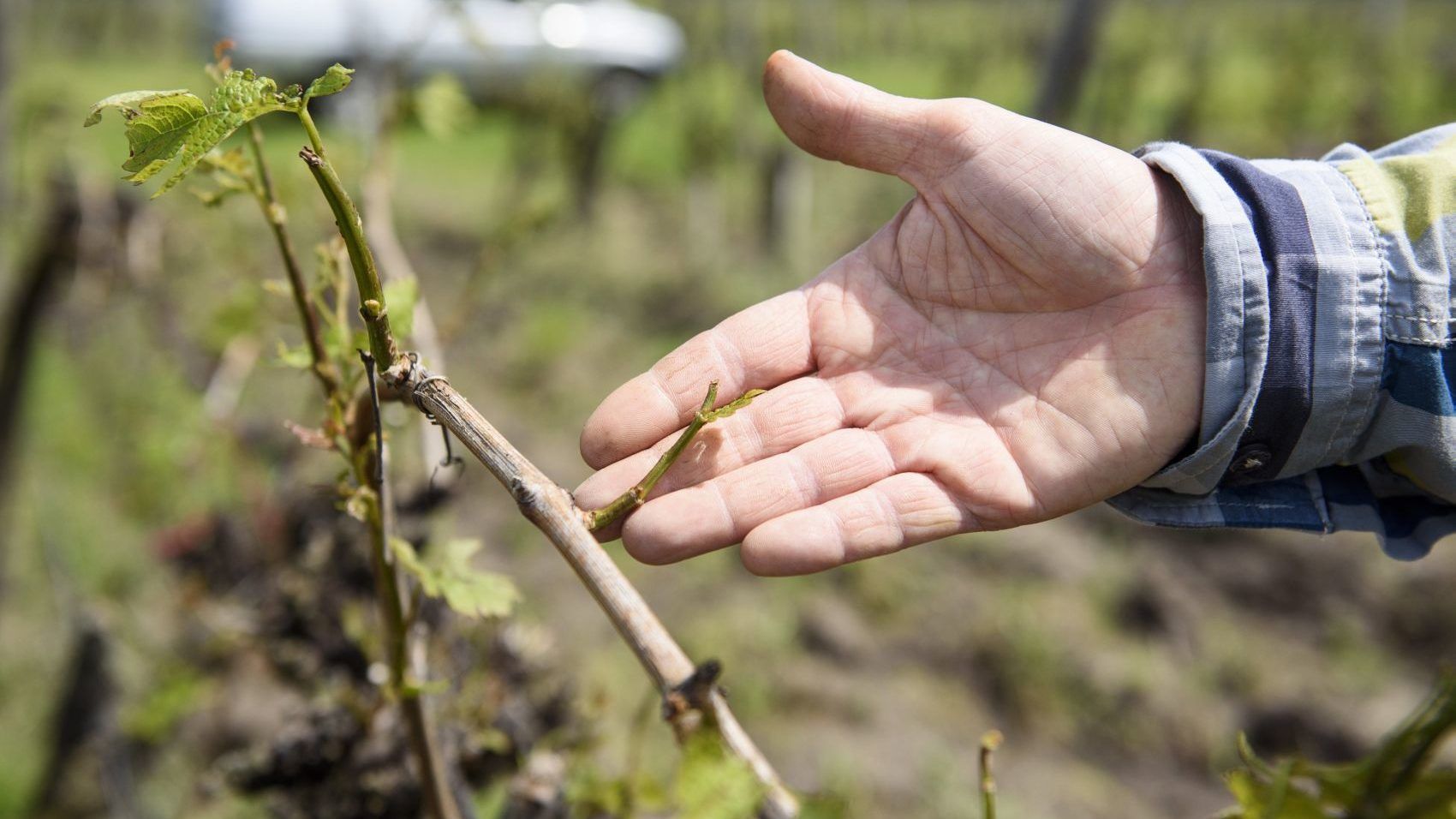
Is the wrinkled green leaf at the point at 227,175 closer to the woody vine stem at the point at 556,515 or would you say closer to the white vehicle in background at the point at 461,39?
the woody vine stem at the point at 556,515

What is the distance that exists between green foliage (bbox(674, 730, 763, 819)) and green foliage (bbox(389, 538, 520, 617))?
29 centimetres

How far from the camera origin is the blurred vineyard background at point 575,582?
86.4 inches

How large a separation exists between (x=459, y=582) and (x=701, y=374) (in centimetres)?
46

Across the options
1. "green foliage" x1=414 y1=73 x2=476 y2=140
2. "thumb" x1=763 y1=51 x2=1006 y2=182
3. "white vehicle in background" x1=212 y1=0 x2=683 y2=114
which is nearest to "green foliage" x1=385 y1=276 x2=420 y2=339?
"thumb" x1=763 y1=51 x2=1006 y2=182

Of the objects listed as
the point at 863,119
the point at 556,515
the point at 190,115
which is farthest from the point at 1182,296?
the point at 190,115

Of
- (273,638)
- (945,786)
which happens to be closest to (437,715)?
(273,638)

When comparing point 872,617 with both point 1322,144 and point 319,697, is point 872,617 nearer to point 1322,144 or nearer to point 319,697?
point 319,697

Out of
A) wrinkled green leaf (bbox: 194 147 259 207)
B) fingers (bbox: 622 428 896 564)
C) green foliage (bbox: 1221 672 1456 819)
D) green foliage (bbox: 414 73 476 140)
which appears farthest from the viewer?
green foliage (bbox: 414 73 476 140)

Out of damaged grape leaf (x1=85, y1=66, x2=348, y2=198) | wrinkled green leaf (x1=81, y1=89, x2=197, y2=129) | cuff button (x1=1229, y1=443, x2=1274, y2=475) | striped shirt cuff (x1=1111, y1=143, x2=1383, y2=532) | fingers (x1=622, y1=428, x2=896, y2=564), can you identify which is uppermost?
wrinkled green leaf (x1=81, y1=89, x2=197, y2=129)

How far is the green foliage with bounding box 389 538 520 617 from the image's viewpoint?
3.14ft

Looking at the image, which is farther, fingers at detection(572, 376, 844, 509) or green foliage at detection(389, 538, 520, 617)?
fingers at detection(572, 376, 844, 509)

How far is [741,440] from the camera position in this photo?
1.34 metres

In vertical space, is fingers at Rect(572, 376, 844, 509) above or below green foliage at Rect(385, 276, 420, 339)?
below

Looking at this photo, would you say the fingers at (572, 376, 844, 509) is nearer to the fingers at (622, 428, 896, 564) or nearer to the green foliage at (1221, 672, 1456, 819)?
the fingers at (622, 428, 896, 564)
